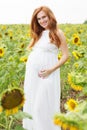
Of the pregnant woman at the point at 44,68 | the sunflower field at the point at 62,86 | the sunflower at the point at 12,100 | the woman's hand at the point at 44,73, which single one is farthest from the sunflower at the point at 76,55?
the sunflower at the point at 12,100

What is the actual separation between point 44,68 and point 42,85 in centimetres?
14

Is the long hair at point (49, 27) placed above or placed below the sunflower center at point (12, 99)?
above

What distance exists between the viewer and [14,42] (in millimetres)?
6996

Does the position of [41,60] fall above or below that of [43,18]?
below

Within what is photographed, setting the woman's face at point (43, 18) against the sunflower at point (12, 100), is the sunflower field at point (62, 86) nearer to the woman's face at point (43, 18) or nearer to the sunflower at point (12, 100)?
the sunflower at point (12, 100)

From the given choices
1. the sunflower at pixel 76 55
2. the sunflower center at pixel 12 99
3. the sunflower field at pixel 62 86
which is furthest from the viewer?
the sunflower at pixel 76 55

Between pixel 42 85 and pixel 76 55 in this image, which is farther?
pixel 76 55

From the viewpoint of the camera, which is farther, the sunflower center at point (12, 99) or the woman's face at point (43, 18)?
the woman's face at point (43, 18)

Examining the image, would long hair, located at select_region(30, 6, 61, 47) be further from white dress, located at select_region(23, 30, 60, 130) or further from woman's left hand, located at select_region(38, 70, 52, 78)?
woman's left hand, located at select_region(38, 70, 52, 78)

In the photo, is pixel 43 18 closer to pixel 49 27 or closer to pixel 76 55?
pixel 49 27

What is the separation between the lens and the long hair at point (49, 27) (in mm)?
3469

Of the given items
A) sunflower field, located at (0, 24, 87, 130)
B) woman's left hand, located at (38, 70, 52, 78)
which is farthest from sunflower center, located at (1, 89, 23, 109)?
woman's left hand, located at (38, 70, 52, 78)

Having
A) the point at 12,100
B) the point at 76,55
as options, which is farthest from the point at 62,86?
the point at 12,100

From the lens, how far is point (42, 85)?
11.6 ft
